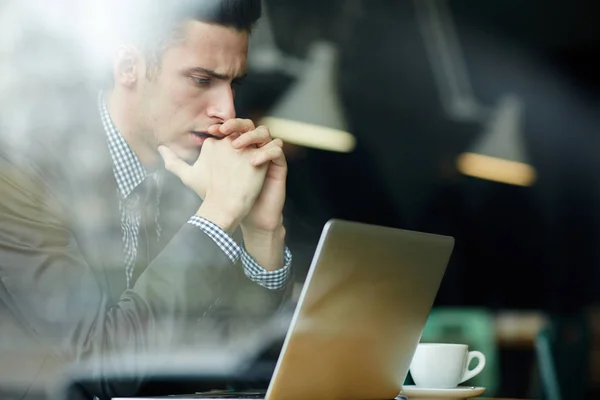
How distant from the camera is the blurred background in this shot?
3.03 m

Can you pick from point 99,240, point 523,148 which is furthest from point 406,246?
point 523,148

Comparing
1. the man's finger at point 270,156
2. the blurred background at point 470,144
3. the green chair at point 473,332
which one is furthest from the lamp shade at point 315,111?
the green chair at point 473,332

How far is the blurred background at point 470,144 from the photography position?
3.03 meters

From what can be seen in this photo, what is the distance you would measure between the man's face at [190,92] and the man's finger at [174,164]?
0.02 metres

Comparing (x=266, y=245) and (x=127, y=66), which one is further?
(x=266, y=245)

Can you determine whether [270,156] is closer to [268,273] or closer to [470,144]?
[268,273]

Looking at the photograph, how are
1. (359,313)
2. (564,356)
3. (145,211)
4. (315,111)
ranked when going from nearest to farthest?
1. (359,313)
2. (145,211)
3. (315,111)
4. (564,356)

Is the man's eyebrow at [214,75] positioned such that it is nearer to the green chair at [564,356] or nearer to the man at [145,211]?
the man at [145,211]

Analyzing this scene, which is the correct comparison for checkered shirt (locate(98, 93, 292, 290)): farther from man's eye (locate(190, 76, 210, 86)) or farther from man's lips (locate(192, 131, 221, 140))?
man's eye (locate(190, 76, 210, 86))

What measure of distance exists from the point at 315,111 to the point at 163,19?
0.65 meters

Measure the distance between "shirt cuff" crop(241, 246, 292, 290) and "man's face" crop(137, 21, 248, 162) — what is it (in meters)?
0.33

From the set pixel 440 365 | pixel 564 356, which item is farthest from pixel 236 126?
pixel 564 356

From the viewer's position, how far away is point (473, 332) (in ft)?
11.0

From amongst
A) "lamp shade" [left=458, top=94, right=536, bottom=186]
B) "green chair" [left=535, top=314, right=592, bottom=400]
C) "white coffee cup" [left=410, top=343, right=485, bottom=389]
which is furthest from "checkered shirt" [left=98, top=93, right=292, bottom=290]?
"green chair" [left=535, top=314, right=592, bottom=400]
